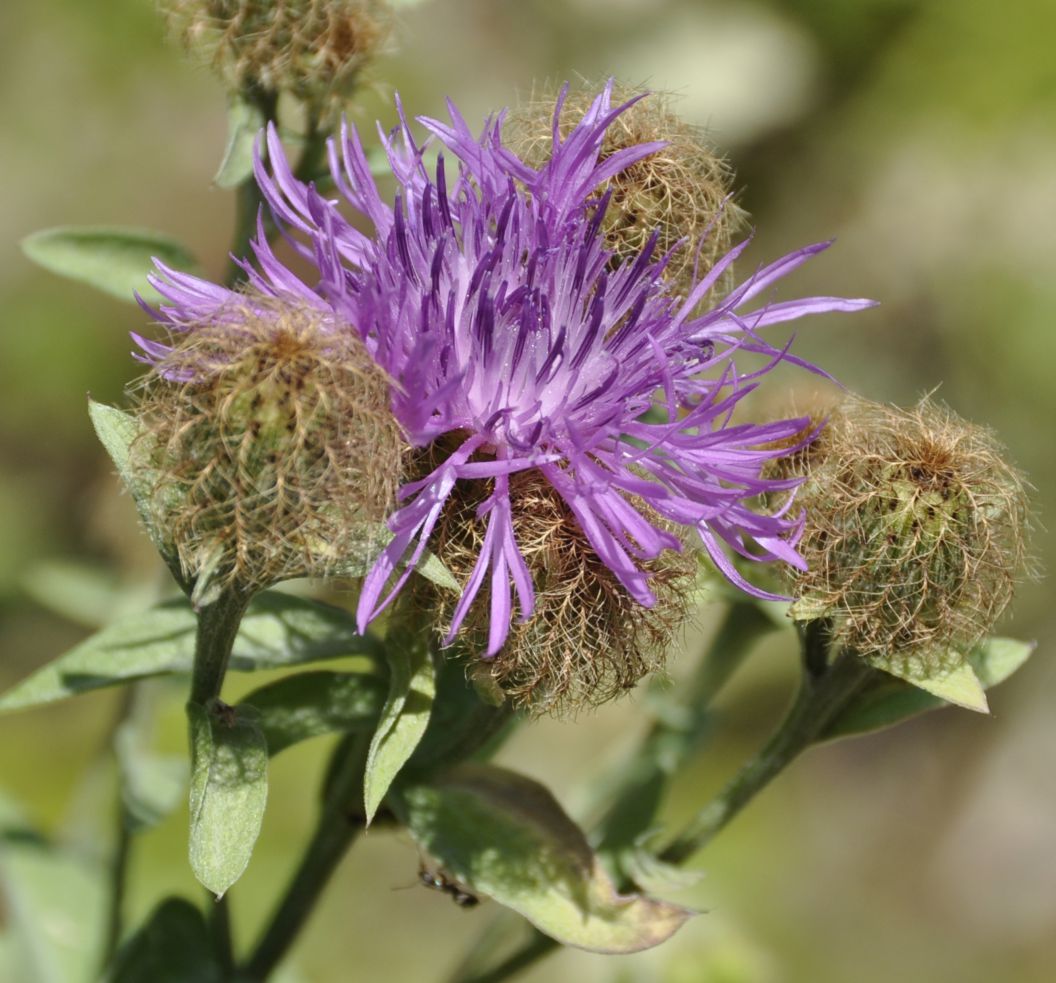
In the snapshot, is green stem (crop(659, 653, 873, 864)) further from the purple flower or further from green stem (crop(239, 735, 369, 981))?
green stem (crop(239, 735, 369, 981))

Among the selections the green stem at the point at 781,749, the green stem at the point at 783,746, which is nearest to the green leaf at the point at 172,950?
the green stem at the point at 783,746

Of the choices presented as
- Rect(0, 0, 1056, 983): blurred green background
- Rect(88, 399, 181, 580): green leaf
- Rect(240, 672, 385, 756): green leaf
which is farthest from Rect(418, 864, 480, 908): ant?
Rect(0, 0, 1056, 983): blurred green background

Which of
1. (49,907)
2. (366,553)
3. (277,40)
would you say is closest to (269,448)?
(366,553)

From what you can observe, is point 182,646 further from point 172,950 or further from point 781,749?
point 781,749

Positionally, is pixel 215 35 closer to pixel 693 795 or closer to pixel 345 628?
pixel 345 628

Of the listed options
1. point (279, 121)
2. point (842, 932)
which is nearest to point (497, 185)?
point (279, 121)

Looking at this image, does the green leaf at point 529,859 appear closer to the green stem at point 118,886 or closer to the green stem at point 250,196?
the green stem at point 118,886
